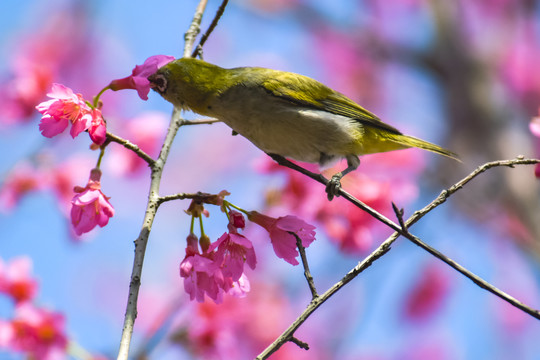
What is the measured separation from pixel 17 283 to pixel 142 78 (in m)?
1.68

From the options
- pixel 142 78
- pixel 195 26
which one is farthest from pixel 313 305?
pixel 195 26

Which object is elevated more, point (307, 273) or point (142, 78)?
point (142, 78)

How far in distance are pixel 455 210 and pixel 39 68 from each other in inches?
Result: 161

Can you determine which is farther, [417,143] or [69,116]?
[417,143]

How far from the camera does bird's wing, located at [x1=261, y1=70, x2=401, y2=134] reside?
3059mm

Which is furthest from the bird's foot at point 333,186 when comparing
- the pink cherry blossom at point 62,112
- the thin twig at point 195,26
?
the pink cherry blossom at point 62,112

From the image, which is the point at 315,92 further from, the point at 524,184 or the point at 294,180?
the point at 524,184

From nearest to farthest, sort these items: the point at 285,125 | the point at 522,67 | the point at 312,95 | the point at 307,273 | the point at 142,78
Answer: the point at 307,273, the point at 142,78, the point at 285,125, the point at 312,95, the point at 522,67

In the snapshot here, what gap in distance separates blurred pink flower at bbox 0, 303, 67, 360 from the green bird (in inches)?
54.1

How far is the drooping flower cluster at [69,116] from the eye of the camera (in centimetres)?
196

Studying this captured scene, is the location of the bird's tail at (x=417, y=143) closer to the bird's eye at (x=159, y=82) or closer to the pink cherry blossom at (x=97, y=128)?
the bird's eye at (x=159, y=82)

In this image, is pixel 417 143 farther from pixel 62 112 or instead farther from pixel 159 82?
pixel 62 112

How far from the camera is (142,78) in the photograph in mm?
2113

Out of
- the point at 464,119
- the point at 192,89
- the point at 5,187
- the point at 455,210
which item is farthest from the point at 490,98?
the point at 5,187
